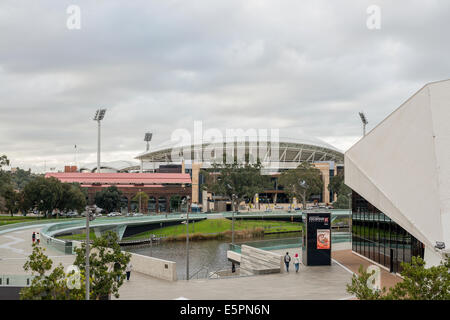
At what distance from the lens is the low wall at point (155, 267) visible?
93.1 ft

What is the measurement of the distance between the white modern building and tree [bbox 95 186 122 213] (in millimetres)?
70601

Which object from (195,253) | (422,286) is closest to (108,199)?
(195,253)

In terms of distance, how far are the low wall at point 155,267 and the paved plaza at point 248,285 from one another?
404 mm

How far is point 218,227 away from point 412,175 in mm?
57994

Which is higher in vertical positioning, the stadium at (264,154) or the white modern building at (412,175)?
the stadium at (264,154)

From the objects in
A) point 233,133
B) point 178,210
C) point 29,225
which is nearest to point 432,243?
point 29,225

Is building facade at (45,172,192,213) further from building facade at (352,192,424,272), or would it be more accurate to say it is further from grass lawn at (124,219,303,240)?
building facade at (352,192,424,272)

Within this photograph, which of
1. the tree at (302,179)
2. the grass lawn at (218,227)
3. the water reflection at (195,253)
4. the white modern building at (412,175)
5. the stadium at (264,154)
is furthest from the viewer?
the stadium at (264,154)

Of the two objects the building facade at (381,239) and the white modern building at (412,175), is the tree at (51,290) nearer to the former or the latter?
the white modern building at (412,175)

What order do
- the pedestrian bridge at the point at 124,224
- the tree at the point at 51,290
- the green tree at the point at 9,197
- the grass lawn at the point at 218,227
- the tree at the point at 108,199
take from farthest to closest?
the tree at the point at 108,199 < the grass lawn at the point at 218,227 < the green tree at the point at 9,197 < the pedestrian bridge at the point at 124,224 < the tree at the point at 51,290

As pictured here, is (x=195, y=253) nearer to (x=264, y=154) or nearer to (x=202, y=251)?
(x=202, y=251)

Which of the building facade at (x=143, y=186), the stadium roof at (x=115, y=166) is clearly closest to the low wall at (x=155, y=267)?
the building facade at (x=143, y=186)
